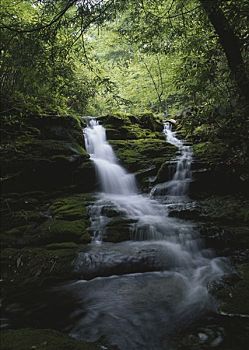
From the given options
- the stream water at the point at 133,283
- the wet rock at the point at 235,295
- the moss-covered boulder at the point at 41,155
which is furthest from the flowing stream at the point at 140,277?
the moss-covered boulder at the point at 41,155

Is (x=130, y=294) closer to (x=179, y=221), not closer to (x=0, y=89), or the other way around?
(x=179, y=221)

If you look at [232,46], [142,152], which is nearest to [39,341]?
[232,46]

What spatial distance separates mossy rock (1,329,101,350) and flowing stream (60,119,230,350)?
0.40 meters

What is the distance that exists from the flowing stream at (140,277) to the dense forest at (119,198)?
0.02 m

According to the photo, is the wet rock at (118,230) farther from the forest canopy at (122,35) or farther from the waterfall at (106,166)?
the waterfall at (106,166)

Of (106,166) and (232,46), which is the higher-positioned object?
(232,46)

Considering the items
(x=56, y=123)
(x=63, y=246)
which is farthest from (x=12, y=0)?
(x=63, y=246)

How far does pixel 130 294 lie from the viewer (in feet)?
15.3

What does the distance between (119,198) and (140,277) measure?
350 centimetres

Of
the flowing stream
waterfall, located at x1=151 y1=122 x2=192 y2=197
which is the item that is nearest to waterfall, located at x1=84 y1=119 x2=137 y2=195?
waterfall, located at x1=151 y1=122 x2=192 y2=197

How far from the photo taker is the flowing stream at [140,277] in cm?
390

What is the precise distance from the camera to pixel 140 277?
5121mm

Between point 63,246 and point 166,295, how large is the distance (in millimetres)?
2084

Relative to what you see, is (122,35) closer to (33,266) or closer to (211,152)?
(211,152)
